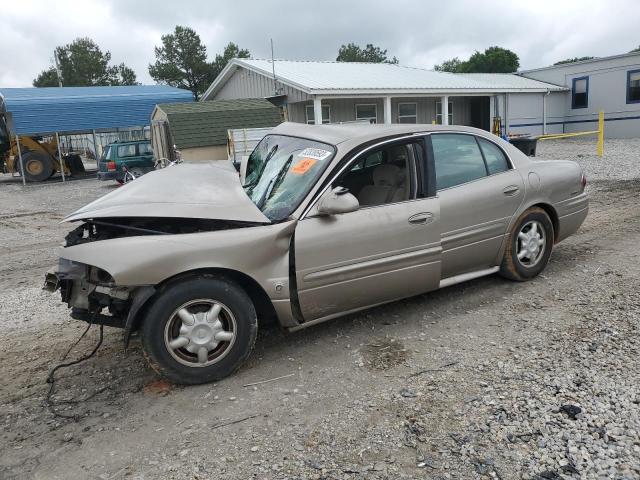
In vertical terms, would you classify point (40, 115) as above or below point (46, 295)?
above

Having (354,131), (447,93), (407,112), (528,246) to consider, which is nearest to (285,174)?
(354,131)

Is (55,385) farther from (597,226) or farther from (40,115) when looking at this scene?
(40,115)

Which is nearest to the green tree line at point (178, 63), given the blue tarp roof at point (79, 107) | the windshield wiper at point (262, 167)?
the blue tarp roof at point (79, 107)

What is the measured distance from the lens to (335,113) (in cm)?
2156

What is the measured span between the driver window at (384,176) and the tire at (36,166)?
21602mm

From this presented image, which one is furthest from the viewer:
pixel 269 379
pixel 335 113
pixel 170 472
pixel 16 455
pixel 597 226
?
pixel 335 113

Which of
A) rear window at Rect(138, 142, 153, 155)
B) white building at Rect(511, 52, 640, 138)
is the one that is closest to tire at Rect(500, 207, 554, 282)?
rear window at Rect(138, 142, 153, 155)

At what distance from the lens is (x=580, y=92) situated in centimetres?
2786

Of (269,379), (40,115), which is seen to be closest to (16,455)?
(269,379)

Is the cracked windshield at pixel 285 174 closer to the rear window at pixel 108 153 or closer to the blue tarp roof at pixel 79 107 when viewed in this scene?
the rear window at pixel 108 153

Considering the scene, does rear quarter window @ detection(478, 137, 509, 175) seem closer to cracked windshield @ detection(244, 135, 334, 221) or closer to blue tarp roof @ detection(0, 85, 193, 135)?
cracked windshield @ detection(244, 135, 334, 221)

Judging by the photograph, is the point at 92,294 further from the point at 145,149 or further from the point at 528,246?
the point at 145,149

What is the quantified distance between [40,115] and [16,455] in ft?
73.8

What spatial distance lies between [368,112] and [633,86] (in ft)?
45.1
